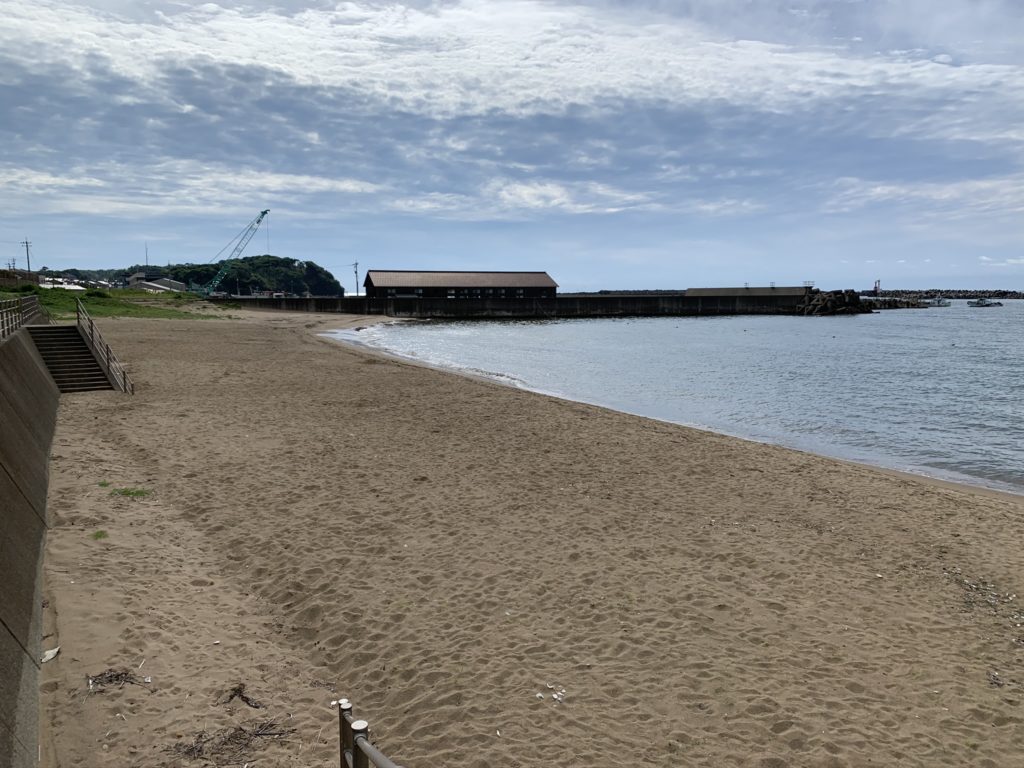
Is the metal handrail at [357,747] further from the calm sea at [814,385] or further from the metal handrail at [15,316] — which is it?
the calm sea at [814,385]

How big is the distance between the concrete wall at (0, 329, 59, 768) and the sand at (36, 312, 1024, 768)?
0.85ft

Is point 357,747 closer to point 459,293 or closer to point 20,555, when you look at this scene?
point 20,555

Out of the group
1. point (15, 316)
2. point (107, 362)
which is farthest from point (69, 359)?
point (15, 316)

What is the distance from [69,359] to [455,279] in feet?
299

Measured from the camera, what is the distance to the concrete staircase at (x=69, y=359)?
63.3 feet

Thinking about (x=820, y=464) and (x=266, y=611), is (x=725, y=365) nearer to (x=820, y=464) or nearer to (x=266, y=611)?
(x=820, y=464)

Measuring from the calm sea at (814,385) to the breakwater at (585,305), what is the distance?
38.0m

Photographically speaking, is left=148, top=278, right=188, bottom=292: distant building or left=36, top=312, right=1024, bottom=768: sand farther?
left=148, top=278, right=188, bottom=292: distant building

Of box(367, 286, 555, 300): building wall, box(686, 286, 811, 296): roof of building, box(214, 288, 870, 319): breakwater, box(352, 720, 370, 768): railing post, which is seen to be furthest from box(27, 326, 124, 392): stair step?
box(686, 286, 811, 296): roof of building

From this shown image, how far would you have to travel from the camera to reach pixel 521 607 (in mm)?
7414

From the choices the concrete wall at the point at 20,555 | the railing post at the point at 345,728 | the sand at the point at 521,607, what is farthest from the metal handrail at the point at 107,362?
the railing post at the point at 345,728

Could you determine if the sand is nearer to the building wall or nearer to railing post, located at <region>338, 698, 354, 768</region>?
railing post, located at <region>338, 698, 354, 768</region>

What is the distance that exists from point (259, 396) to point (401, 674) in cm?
1597

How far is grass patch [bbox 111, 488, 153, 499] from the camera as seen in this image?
10336 mm
